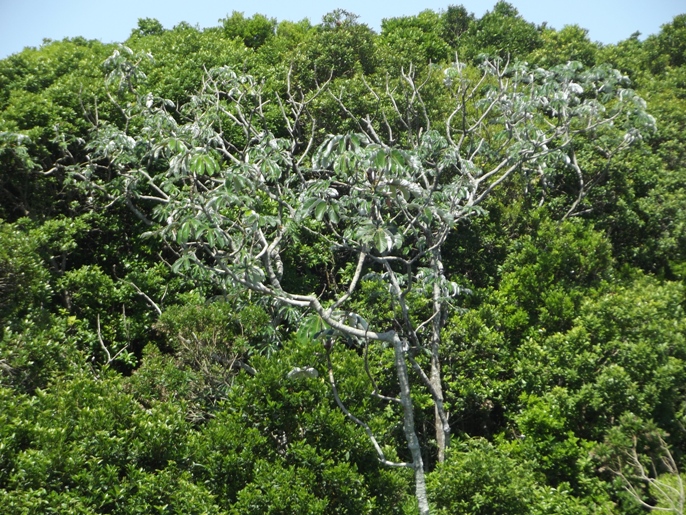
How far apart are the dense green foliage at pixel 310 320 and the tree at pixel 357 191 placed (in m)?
0.09

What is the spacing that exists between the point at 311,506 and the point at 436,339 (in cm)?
315

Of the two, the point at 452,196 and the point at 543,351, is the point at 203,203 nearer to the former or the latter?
the point at 452,196

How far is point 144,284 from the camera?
980cm

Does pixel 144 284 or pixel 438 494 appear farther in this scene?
pixel 144 284

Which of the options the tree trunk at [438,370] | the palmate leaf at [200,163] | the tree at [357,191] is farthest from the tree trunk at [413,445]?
the palmate leaf at [200,163]

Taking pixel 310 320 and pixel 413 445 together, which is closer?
pixel 310 320

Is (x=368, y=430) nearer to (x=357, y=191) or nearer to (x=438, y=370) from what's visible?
(x=357, y=191)

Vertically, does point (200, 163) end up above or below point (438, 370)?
above

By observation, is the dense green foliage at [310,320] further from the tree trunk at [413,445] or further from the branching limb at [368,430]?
the tree trunk at [413,445]

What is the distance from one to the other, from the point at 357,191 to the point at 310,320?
5.56ft

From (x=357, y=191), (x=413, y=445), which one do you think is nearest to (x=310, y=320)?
(x=413, y=445)

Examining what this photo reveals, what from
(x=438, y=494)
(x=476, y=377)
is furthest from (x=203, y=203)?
(x=476, y=377)

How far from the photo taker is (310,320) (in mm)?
5484

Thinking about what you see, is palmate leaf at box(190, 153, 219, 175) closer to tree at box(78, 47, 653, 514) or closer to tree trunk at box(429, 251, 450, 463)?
tree at box(78, 47, 653, 514)
